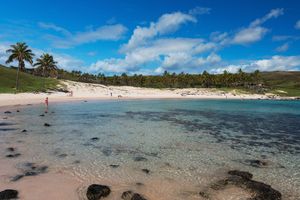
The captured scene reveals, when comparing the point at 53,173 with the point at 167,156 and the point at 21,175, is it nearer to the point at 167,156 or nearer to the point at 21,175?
the point at 21,175

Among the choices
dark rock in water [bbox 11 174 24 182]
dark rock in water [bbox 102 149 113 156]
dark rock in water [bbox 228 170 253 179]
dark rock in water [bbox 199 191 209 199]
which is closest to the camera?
dark rock in water [bbox 199 191 209 199]

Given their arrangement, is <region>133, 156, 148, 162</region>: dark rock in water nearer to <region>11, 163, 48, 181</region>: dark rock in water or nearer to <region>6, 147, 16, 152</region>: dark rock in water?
<region>11, 163, 48, 181</region>: dark rock in water

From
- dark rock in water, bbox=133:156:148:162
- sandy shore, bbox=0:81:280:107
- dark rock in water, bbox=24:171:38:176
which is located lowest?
dark rock in water, bbox=133:156:148:162

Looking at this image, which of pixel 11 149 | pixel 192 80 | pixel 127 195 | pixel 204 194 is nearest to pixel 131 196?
pixel 127 195

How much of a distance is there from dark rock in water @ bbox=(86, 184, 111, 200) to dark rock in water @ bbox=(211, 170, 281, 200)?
213 inches

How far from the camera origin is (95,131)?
→ 105 ft

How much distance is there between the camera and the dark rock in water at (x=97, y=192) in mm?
13133

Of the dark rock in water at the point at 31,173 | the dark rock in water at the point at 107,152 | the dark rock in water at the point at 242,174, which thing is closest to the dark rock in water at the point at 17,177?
the dark rock in water at the point at 31,173

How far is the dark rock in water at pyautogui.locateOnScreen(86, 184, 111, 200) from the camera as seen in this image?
1313 cm

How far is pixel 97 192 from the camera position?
13.4 m

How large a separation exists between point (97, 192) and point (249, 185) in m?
7.55

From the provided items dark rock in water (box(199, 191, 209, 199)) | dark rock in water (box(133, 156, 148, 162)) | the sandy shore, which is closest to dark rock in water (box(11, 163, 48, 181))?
dark rock in water (box(133, 156, 148, 162))

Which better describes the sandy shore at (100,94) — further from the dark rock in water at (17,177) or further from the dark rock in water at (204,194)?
the dark rock in water at (204,194)

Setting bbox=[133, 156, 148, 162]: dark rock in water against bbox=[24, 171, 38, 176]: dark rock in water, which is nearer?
bbox=[24, 171, 38, 176]: dark rock in water
